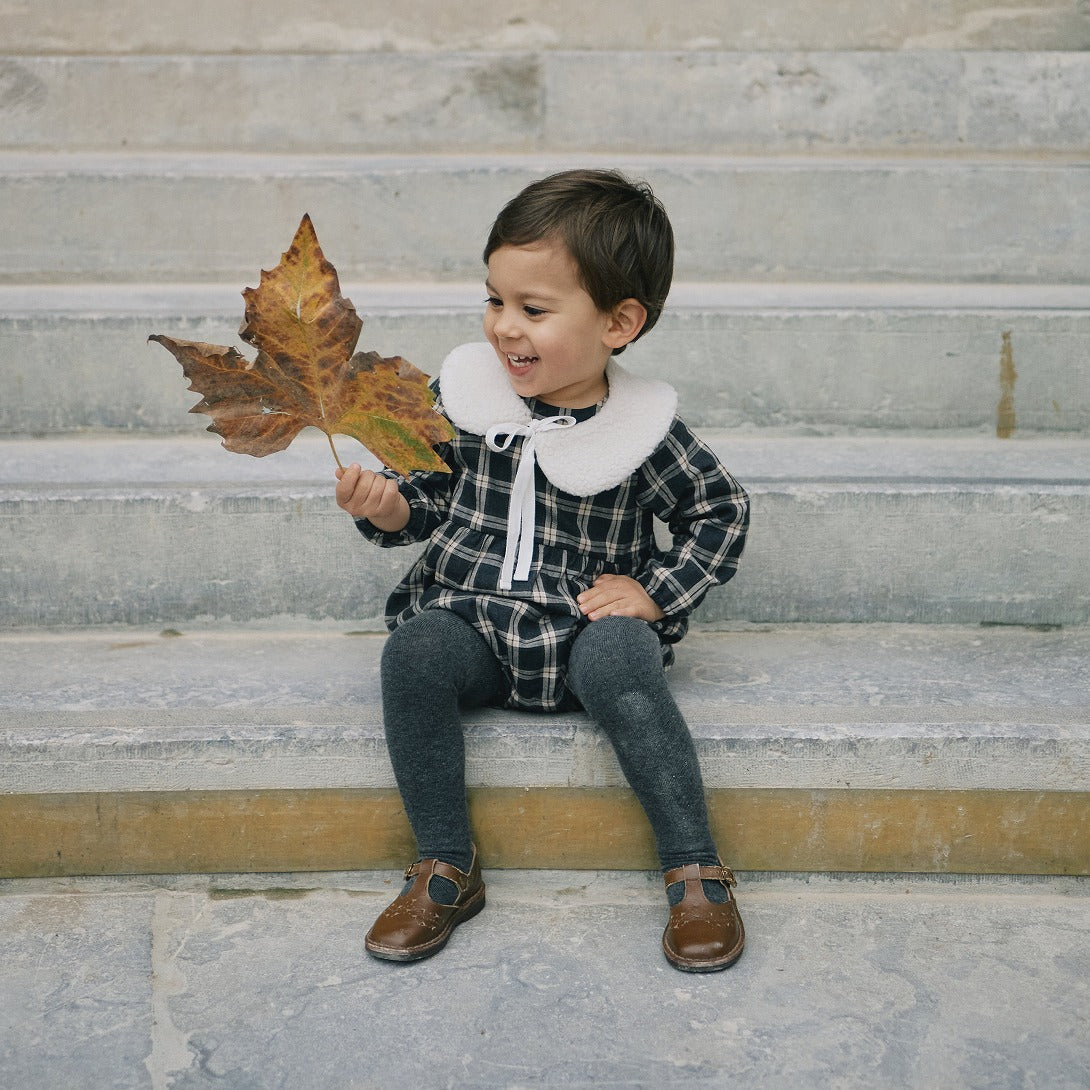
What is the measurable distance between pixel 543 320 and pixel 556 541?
328 mm

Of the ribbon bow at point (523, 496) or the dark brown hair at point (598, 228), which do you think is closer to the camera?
the dark brown hair at point (598, 228)

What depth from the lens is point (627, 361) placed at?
2533mm

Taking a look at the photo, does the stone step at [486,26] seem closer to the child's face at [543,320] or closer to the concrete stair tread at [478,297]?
the concrete stair tread at [478,297]

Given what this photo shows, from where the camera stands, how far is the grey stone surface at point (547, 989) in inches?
56.2

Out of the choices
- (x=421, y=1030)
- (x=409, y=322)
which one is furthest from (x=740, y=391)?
(x=421, y=1030)

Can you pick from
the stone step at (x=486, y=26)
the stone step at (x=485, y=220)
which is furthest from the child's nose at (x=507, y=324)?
the stone step at (x=486, y=26)

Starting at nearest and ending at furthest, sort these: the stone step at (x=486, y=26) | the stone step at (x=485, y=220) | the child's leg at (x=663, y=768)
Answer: the child's leg at (x=663, y=768), the stone step at (x=485, y=220), the stone step at (x=486, y=26)

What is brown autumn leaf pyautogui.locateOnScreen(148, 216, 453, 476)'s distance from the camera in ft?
5.11

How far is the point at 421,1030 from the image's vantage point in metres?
1.49

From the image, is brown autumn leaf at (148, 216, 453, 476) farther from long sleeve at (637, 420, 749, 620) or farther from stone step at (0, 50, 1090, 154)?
stone step at (0, 50, 1090, 154)

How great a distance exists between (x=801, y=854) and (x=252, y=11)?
275 centimetres

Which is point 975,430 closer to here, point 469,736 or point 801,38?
point 469,736

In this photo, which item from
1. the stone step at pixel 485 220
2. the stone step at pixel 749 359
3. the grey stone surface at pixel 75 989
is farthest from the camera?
the stone step at pixel 485 220

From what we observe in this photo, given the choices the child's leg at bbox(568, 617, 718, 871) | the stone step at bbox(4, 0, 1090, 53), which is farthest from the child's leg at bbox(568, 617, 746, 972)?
the stone step at bbox(4, 0, 1090, 53)
